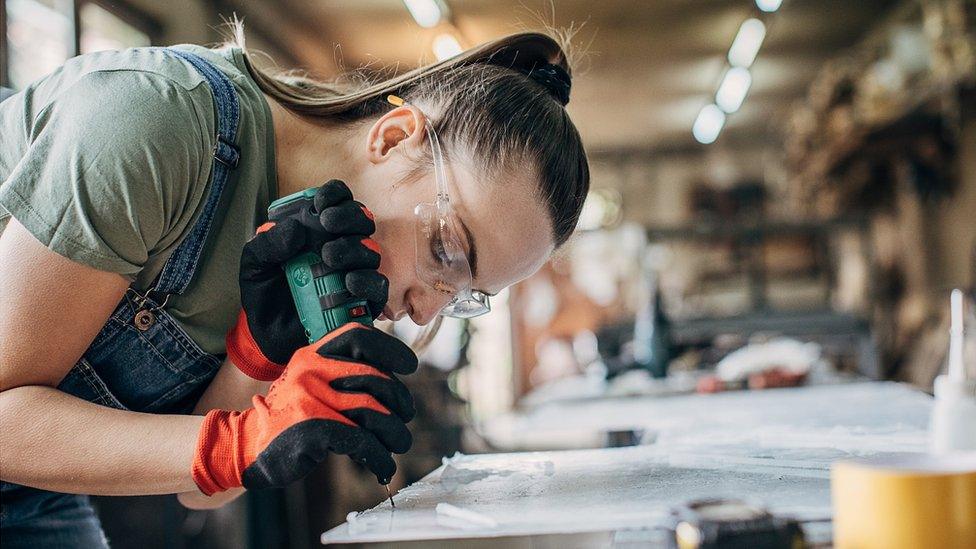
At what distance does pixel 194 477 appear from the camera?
0.89 metres

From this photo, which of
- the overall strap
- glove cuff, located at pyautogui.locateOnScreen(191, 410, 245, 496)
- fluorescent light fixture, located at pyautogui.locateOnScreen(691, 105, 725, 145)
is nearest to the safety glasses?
the overall strap

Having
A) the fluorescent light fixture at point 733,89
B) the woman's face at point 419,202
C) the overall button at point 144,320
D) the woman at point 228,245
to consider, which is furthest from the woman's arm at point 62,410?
the fluorescent light fixture at point 733,89

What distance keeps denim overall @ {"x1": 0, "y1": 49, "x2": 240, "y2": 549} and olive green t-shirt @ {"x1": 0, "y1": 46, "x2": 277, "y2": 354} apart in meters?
0.02

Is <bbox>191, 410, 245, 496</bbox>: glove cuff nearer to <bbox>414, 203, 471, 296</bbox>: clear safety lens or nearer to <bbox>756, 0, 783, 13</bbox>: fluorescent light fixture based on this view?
<bbox>414, 203, 471, 296</bbox>: clear safety lens

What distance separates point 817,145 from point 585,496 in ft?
19.4

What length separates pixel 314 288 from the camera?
1.00m

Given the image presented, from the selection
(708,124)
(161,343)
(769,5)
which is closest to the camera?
(161,343)

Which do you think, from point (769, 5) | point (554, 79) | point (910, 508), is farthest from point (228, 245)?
point (769, 5)

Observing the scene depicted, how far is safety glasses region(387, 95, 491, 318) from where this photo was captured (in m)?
1.11

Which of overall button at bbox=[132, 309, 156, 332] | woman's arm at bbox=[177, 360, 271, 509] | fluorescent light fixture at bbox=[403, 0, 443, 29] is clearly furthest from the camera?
fluorescent light fixture at bbox=[403, 0, 443, 29]

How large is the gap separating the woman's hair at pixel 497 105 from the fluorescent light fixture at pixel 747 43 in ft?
15.1

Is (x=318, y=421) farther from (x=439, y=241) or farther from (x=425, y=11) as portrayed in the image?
(x=425, y=11)

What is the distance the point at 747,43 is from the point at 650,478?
553 centimetres

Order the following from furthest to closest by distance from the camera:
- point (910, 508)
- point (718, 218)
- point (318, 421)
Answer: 1. point (718, 218)
2. point (318, 421)
3. point (910, 508)
